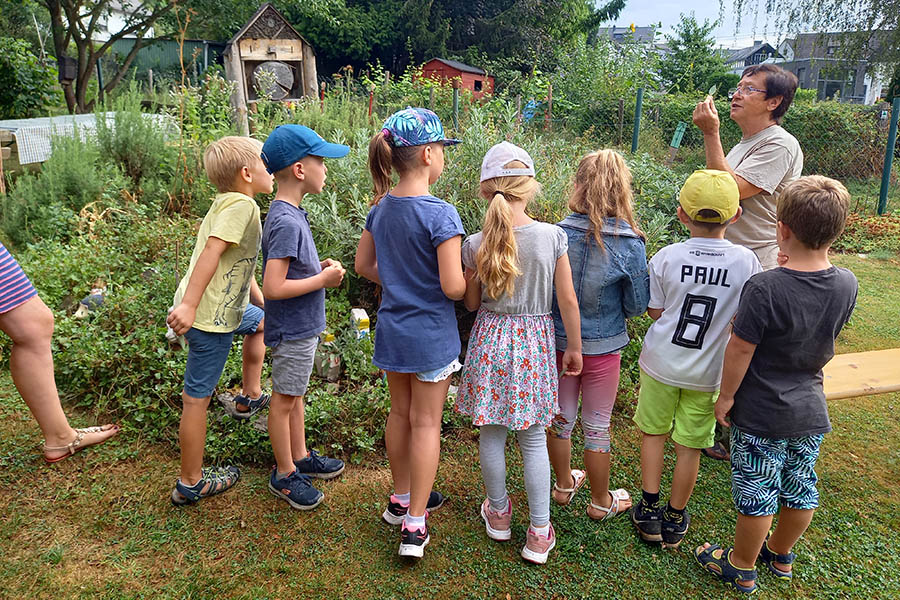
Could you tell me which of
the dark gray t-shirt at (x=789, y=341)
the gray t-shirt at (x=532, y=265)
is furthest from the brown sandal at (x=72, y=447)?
the dark gray t-shirt at (x=789, y=341)

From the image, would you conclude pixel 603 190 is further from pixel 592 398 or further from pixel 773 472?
pixel 773 472

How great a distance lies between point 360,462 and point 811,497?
2027 millimetres

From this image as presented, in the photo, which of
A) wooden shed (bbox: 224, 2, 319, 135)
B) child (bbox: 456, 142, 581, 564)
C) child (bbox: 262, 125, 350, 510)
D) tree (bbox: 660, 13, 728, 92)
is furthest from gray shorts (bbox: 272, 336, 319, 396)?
tree (bbox: 660, 13, 728, 92)

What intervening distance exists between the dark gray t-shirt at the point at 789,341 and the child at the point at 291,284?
1.63m

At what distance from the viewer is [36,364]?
9.34ft

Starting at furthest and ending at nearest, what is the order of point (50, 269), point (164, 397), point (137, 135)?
point (137, 135) < point (50, 269) < point (164, 397)

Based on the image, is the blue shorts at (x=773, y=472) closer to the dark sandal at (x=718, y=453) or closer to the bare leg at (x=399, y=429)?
the dark sandal at (x=718, y=453)

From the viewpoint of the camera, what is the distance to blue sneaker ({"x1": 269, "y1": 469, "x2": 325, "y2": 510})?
2777 millimetres

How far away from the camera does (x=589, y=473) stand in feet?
8.96

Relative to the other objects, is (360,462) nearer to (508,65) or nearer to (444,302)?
(444,302)

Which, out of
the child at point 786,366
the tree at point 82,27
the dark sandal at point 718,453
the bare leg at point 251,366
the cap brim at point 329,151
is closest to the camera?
the child at point 786,366

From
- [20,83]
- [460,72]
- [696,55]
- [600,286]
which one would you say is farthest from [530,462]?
[696,55]

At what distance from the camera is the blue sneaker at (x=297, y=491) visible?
2.78 meters

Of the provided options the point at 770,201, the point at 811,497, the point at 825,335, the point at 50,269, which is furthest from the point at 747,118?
the point at 50,269
